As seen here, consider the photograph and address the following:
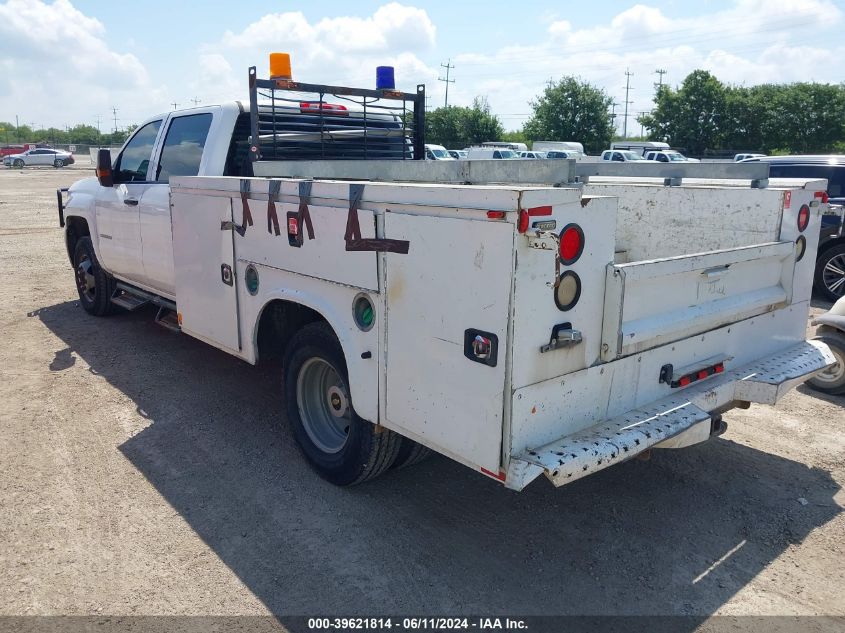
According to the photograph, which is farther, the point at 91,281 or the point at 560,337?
the point at 91,281

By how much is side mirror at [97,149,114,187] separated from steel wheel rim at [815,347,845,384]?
6.34 metres

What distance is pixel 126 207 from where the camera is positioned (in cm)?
636

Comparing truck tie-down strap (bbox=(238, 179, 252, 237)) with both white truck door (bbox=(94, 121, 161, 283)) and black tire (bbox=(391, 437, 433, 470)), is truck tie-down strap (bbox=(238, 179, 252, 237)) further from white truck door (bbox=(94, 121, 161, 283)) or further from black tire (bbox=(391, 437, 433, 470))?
white truck door (bbox=(94, 121, 161, 283))

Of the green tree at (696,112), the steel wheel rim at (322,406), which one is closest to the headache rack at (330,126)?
the steel wheel rim at (322,406)

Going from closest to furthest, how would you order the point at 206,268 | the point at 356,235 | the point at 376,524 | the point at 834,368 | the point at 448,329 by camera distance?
the point at 448,329, the point at 356,235, the point at 376,524, the point at 206,268, the point at 834,368

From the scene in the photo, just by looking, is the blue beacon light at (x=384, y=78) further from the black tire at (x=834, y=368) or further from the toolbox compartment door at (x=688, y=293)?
the black tire at (x=834, y=368)

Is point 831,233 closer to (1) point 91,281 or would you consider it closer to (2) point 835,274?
(2) point 835,274

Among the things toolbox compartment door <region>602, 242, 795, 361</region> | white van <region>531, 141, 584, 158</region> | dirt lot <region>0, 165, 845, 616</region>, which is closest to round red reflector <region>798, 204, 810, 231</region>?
toolbox compartment door <region>602, 242, 795, 361</region>

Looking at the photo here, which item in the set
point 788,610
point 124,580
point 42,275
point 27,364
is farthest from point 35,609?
point 42,275

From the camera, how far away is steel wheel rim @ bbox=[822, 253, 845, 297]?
369 inches

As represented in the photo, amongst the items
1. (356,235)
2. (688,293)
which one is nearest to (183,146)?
(356,235)

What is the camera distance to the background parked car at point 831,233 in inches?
370

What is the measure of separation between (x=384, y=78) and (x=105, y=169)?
268 cm

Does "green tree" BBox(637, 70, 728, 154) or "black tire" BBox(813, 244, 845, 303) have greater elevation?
"green tree" BBox(637, 70, 728, 154)
